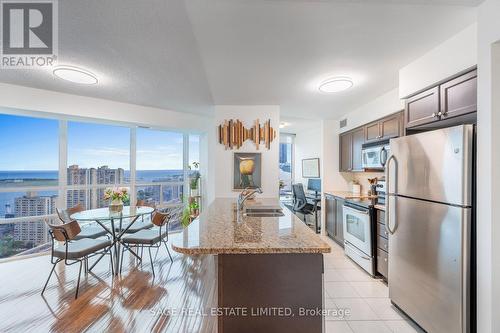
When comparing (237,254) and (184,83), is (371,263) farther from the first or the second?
(184,83)

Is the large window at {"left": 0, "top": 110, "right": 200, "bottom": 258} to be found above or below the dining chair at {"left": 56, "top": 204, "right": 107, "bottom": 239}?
above

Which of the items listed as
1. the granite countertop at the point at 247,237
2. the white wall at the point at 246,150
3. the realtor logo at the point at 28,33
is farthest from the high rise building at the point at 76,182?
the granite countertop at the point at 247,237

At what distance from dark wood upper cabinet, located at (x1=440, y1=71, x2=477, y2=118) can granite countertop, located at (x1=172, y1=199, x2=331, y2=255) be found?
153 cm

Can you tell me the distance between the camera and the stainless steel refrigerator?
1.55 meters

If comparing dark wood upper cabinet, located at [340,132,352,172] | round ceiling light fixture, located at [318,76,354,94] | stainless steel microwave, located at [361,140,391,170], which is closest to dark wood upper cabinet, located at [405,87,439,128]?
round ceiling light fixture, located at [318,76,354,94]

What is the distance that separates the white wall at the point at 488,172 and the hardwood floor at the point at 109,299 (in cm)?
199

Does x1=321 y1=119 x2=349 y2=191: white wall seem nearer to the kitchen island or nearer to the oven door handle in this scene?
the oven door handle

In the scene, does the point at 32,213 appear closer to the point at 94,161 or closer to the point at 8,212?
the point at 8,212

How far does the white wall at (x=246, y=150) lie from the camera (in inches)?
147

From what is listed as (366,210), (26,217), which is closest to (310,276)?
(366,210)

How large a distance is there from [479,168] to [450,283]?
0.86 meters

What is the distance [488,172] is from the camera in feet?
4.64

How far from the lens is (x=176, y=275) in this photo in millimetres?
2980

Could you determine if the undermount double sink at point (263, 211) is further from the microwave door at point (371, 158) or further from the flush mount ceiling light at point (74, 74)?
the flush mount ceiling light at point (74, 74)
